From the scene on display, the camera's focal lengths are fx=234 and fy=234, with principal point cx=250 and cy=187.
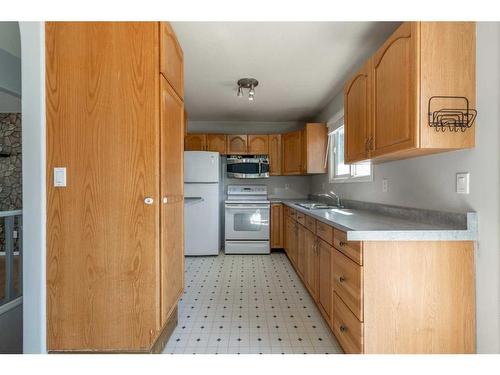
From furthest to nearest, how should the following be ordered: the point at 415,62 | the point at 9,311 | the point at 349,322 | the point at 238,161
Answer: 1. the point at 238,161
2. the point at 9,311
3. the point at 349,322
4. the point at 415,62

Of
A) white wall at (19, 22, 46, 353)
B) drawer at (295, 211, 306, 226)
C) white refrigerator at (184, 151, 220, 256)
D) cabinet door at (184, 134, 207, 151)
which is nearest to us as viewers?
white wall at (19, 22, 46, 353)

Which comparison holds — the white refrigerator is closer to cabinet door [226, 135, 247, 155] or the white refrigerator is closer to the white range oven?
the white range oven

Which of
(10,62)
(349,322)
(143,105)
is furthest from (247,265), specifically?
(10,62)

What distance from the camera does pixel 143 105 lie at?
136cm

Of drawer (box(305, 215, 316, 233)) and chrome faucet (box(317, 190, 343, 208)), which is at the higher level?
chrome faucet (box(317, 190, 343, 208))

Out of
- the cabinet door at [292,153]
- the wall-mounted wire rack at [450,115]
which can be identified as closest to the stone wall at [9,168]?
the cabinet door at [292,153]

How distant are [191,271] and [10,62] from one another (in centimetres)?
283

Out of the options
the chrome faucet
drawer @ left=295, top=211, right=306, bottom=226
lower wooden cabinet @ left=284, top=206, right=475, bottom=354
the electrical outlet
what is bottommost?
lower wooden cabinet @ left=284, top=206, right=475, bottom=354

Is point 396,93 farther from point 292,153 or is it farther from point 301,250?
point 292,153

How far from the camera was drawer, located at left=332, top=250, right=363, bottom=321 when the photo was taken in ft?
3.98

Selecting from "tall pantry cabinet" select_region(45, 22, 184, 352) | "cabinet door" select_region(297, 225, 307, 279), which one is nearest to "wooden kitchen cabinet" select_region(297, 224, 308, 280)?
"cabinet door" select_region(297, 225, 307, 279)

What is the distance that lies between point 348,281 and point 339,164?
2101 millimetres

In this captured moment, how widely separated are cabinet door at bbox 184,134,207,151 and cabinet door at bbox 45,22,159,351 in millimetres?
2637
